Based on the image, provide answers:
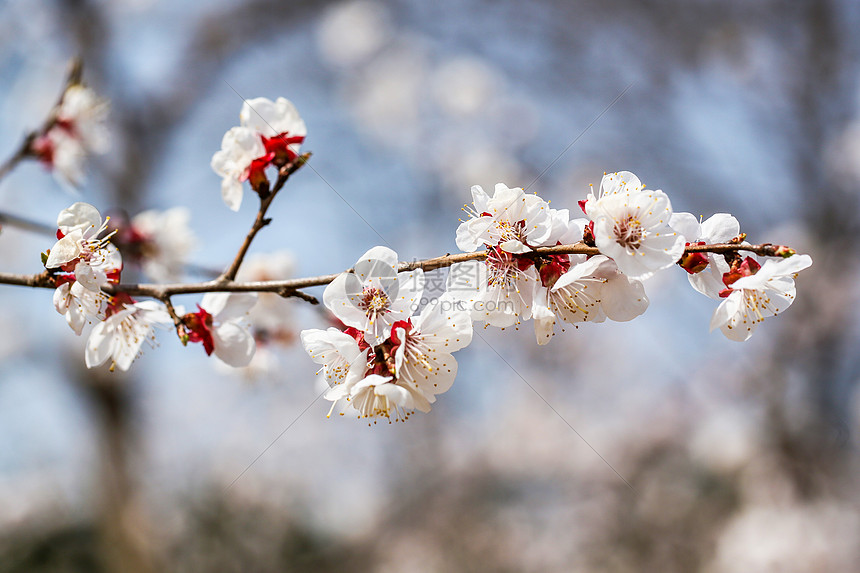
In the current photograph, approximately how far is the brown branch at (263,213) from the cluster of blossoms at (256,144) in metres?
0.04

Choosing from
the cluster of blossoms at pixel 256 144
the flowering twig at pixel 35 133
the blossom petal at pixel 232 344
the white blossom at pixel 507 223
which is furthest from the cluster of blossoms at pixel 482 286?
the flowering twig at pixel 35 133

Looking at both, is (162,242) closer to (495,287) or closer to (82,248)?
(82,248)

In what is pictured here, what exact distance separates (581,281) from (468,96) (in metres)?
5.47

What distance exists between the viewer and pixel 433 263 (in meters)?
0.87

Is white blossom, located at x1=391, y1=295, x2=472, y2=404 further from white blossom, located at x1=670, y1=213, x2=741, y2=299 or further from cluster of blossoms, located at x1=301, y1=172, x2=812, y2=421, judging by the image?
white blossom, located at x1=670, y1=213, x2=741, y2=299

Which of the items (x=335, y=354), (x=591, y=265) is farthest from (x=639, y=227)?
(x=335, y=354)

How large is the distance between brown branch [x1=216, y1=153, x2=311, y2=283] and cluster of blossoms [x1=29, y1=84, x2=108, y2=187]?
1.20 m

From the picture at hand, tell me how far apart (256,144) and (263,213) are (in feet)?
0.74

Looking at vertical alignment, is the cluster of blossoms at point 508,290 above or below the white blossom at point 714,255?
below

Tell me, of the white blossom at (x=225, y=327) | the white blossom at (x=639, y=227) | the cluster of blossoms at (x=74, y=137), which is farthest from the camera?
the cluster of blossoms at (x=74, y=137)

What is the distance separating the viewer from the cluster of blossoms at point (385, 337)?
88 centimetres

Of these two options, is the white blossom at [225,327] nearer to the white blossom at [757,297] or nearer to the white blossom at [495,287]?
the white blossom at [495,287]

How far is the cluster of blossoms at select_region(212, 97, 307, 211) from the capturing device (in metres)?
1.14

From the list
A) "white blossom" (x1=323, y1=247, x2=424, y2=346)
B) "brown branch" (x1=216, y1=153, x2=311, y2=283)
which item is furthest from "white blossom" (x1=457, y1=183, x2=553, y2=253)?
"brown branch" (x1=216, y1=153, x2=311, y2=283)
